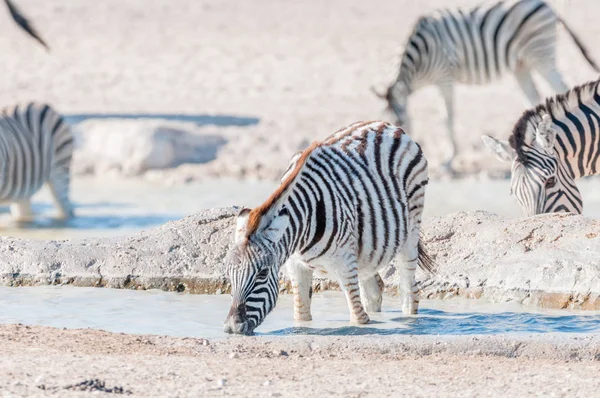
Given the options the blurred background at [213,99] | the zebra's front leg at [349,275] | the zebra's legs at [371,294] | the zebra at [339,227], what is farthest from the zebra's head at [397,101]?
the zebra's front leg at [349,275]

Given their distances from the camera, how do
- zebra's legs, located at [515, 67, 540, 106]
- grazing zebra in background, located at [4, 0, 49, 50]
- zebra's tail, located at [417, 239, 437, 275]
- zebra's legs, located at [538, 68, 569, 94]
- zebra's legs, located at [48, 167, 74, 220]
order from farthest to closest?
zebra's legs, located at [515, 67, 540, 106], zebra's legs, located at [538, 68, 569, 94], zebra's legs, located at [48, 167, 74, 220], grazing zebra in background, located at [4, 0, 49, 50], zebra's tail, located at [417, 239, 437, 275]

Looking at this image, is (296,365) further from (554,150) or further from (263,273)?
(554,150)

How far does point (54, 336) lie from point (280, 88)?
14509 mm

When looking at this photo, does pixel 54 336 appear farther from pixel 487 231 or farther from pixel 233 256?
pixel 487 231

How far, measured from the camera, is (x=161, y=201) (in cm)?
1498

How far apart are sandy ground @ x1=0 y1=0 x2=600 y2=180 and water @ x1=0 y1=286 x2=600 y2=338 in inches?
337

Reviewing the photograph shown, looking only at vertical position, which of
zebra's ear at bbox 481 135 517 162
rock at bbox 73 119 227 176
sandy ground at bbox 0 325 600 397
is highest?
rock at bbox 73 119 227 176

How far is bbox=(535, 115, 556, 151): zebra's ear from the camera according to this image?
8.75 metres

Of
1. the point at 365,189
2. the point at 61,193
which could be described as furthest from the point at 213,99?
the point at 365,189

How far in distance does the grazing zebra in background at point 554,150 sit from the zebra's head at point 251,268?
2819 millimetres

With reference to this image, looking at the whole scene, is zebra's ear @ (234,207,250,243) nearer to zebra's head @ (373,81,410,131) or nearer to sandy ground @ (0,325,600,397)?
sandy ground @ (0,325,600,397)

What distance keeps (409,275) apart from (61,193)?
710cm

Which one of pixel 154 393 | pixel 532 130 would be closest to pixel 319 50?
pixel 532 130

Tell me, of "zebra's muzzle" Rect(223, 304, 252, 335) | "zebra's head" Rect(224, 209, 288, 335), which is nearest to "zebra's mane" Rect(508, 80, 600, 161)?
"zebra's head" Rect(224, 209, 288, 335)
